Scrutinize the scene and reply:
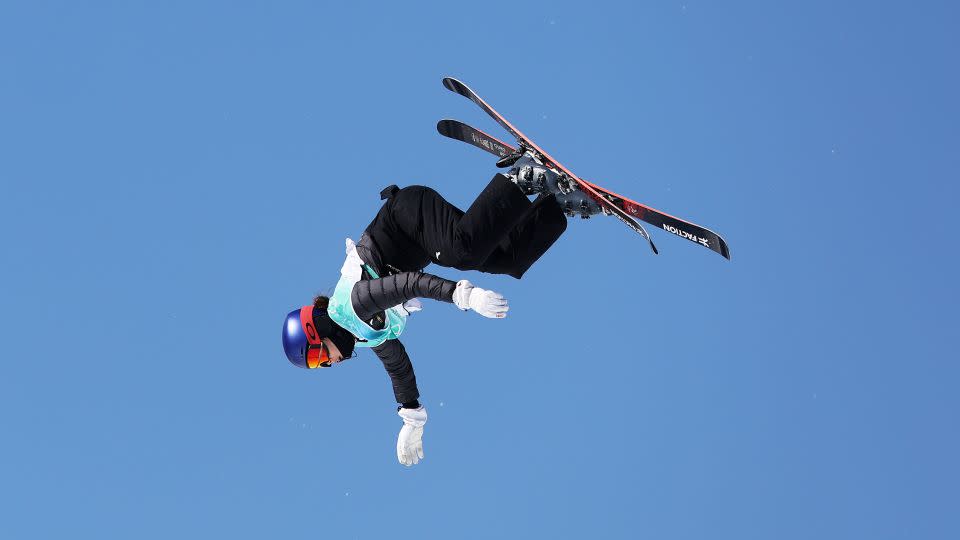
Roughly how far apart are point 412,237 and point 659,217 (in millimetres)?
1270

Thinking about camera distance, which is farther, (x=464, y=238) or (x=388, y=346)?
(x=388, y=346)

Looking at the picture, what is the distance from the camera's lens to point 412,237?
5.89m

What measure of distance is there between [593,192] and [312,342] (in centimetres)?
156

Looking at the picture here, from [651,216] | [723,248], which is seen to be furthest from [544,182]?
[723,248]

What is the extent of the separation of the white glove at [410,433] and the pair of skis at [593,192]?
4.64 feet

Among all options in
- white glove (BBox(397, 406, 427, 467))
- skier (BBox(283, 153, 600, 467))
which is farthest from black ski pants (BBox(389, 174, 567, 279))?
white glove (BBox(397, 406, 427, 467))

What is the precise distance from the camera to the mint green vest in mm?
5781

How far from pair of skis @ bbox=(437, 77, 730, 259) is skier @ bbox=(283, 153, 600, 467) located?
0.05 meters

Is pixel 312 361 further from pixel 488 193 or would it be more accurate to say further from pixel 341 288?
pixel 488 193

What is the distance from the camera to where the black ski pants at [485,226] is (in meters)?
5.54

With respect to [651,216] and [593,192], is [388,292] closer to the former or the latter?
[593,192]

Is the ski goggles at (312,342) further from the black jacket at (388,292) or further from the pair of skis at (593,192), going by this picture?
the pair of skis at (593,192)

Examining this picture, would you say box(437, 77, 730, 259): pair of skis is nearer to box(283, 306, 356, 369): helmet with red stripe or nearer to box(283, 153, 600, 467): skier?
box(283, 153, 600, 467): skier

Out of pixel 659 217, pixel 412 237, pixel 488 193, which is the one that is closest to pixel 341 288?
pixel 412 237
